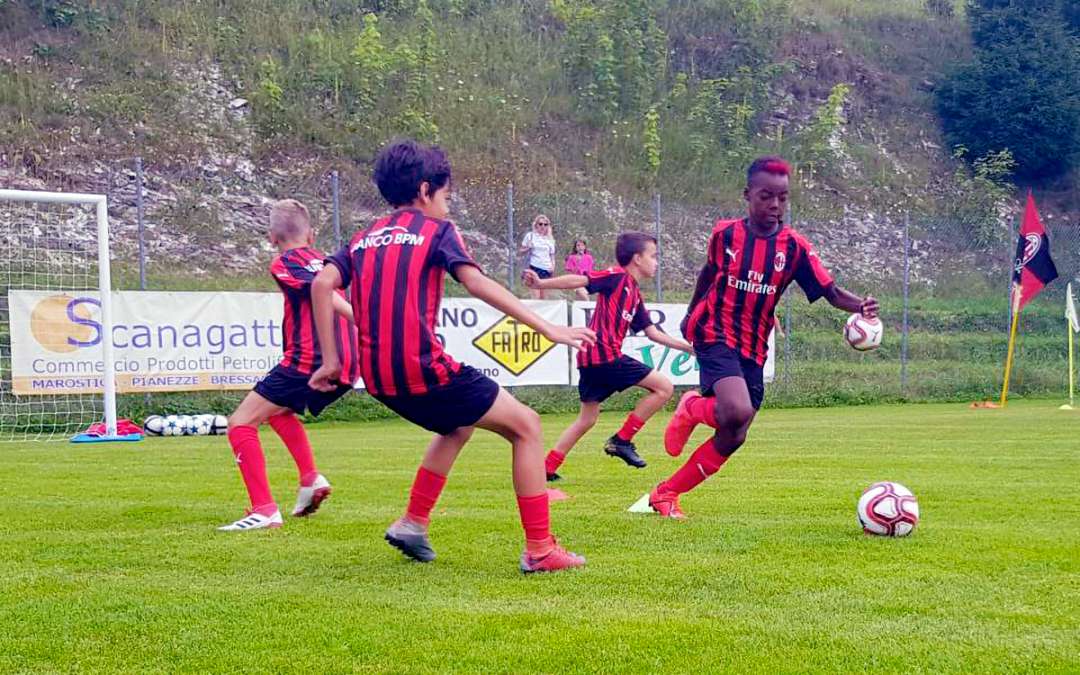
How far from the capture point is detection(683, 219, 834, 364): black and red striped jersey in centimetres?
676

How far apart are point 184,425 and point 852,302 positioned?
11042 mm

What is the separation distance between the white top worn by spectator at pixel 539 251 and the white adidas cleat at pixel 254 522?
1353 cm

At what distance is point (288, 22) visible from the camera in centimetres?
3303

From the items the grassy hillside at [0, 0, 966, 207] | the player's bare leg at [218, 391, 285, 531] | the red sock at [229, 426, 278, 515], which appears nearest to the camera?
the player's bare leg at [218, 391, 285, 531]

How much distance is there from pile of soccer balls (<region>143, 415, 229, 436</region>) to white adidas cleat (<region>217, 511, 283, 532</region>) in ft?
29.5

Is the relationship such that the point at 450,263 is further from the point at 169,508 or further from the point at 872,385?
the point at 872,385

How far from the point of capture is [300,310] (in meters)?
6.87

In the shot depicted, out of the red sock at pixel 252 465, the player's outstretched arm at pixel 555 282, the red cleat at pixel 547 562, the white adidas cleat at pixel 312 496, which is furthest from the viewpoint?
the player's outstretched arm at pixel 555 282

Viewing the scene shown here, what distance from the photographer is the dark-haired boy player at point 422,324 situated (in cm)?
480

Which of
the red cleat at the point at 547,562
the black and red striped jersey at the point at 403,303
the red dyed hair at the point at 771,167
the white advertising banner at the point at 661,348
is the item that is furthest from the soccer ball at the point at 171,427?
the red cleat at the point at 547,562

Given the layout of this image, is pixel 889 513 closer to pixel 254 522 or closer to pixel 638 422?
pixel 254 522

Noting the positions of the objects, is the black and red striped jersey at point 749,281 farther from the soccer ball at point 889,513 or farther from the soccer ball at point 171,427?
the soccer ball at point 171,427

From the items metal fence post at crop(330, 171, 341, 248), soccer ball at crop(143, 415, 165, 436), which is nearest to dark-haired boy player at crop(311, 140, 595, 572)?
soccer ball at crop(143, 415, 165, 436)

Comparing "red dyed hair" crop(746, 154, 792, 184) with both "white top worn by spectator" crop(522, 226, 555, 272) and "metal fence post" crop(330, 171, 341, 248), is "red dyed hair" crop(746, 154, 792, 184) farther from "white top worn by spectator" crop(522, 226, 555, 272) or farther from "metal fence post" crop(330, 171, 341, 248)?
"white top worn by spectator" crop(522, 226, 555, 272)
